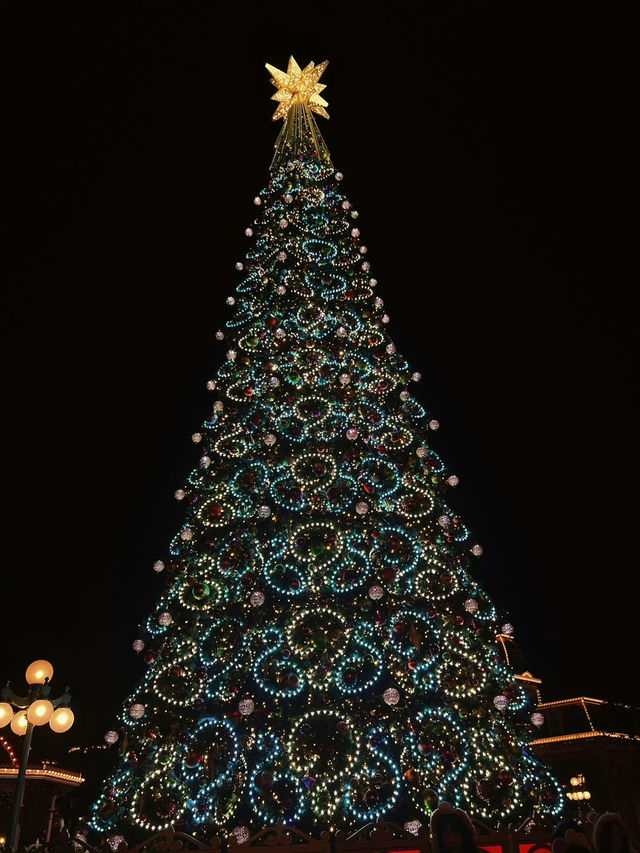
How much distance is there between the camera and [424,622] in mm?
4762

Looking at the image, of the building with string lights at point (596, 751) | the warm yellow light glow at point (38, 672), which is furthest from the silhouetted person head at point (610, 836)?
the building with string lights at point (596, 751)

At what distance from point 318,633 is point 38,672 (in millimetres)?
2652

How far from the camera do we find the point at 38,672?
5.01m

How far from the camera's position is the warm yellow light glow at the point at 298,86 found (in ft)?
31.4

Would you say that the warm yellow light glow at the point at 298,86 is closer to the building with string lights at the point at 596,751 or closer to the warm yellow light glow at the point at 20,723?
the warm yellow light glow at the point at 20,723

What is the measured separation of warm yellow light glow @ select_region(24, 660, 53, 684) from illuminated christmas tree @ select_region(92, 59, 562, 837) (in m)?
1.05

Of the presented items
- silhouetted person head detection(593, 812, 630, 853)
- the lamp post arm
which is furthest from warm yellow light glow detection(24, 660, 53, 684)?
silhouetted person head detection(593, 812, 630, 853)

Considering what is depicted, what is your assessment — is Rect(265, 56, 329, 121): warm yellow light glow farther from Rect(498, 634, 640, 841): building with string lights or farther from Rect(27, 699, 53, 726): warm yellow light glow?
Rect(498, 634, 640, 841): building with string lights

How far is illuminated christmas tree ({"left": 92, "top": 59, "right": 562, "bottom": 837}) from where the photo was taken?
13.4ft

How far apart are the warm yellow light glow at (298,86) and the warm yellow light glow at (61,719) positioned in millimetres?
9570

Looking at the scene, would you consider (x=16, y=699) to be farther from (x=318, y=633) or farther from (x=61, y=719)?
(x=318, y=633)

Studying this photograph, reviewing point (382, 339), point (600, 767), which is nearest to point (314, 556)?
point (382, 339)

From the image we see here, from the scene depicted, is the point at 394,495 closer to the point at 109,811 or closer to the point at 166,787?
the point at 166,787

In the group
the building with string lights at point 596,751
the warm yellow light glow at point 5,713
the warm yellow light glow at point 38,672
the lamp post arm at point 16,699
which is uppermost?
the warm yellow light glow at point 38,672
